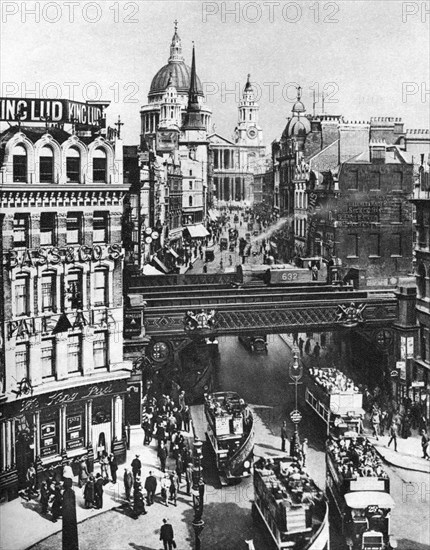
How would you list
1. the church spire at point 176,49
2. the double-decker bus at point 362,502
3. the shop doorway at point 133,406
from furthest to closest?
1. the shop doorway at point 133,406
2. the church spire at point 176,49
3. the double-decker bus at point 362,502

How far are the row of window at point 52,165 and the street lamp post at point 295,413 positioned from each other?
7.87 m

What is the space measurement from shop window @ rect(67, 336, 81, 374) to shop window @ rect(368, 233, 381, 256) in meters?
8.46

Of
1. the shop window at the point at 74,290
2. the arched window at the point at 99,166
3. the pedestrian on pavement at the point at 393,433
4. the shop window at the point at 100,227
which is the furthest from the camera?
the pedestrian on pavement at the point at 393,433

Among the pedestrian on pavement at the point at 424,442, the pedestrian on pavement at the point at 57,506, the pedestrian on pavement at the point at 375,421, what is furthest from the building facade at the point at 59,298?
the pedestrian on pavement at the point at 424,442

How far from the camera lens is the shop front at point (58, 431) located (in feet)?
48.5

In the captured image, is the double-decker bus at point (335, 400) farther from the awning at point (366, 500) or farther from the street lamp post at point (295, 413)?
the awning at point (366, 500)

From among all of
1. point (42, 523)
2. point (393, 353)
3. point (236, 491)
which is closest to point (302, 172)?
point (393, 353)

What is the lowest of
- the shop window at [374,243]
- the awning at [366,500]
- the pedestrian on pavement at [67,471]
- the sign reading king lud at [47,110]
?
the awning at [366,500]

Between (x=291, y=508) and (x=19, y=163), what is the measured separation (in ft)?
30.3

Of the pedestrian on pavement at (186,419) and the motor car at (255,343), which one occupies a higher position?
the motor car at (255,343)

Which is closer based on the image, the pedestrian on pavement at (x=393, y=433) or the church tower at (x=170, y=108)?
the church tower at (x=170, y=108)

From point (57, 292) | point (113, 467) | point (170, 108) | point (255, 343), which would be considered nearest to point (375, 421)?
point (255, 343)

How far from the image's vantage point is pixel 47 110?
1498cm

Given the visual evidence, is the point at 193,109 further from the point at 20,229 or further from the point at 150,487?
the point at 150,487
